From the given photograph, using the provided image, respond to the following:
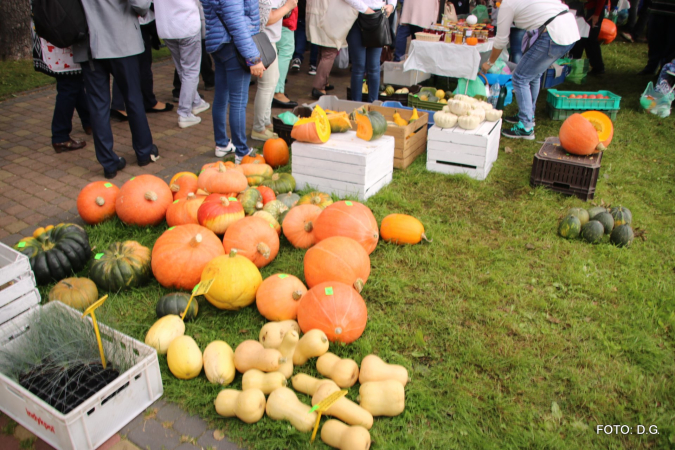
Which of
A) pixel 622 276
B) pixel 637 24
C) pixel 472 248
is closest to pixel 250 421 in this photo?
pixel 472 248

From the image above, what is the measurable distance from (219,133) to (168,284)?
2.76 m

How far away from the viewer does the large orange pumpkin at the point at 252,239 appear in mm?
3793

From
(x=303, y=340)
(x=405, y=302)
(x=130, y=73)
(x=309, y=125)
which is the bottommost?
(x=405, y=302)

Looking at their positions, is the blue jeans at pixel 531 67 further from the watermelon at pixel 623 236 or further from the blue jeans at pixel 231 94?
the blue jeans at pixel 231 94

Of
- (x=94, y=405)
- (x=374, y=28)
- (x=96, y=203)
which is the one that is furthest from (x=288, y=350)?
(x=374, y=28)

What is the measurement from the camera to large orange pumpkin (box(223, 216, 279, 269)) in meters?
3.79

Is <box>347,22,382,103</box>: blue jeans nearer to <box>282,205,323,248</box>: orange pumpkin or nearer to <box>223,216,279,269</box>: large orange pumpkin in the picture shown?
<box>282,205,323,248</box>: orange pumpkin

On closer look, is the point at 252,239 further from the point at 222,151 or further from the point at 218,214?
the point at 222,151

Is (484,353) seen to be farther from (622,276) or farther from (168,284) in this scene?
(168,284)

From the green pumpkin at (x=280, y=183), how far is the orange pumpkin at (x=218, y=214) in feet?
2.64

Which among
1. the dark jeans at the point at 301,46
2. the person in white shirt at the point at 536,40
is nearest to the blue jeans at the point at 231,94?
the person in white shirt at the point at 536,40

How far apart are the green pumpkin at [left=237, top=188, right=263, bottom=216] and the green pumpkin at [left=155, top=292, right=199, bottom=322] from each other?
112cm

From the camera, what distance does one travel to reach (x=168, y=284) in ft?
11.8

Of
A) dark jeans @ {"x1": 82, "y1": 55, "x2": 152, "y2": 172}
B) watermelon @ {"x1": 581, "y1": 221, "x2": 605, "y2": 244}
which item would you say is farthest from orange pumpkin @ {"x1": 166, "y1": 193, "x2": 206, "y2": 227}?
watermelon @ {"x1": 581, "y1": 221, "x2": 605, "y2": 244}
